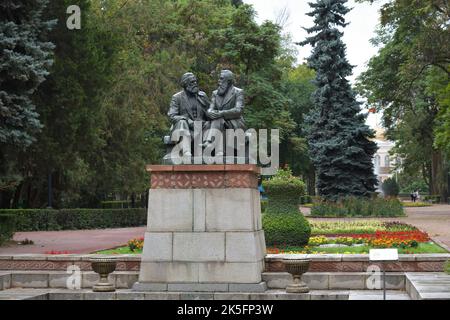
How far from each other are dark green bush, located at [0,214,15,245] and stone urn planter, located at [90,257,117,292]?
12387 mm

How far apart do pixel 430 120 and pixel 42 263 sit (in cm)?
3879

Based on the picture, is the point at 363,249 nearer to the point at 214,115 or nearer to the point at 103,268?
the point at 214,115

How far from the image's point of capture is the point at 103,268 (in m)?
13.2

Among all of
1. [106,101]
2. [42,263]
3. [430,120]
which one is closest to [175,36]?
[106,101]

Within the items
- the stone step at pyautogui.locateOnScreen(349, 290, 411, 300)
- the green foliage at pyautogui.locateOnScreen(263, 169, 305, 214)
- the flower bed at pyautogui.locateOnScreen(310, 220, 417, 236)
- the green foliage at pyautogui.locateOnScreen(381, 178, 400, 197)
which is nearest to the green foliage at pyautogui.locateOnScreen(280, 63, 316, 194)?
the green foliage at pyautogui.locateOnScreen(381, 178, 400, 197)

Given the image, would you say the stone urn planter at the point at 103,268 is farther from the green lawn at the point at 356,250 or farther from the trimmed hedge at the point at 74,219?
A: the trimmed hedge at the point at 74,219

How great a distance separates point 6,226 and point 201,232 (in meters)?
13.9

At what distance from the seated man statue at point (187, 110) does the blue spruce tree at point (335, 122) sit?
97.8 ft

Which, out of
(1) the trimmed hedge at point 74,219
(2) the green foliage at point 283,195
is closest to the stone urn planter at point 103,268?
(2) the green foliage at point 283,195

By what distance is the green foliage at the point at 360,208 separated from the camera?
38.8 metres

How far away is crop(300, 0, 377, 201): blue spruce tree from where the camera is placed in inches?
1721

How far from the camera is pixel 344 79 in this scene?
45.5 m

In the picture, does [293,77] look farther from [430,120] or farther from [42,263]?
[42,263]
